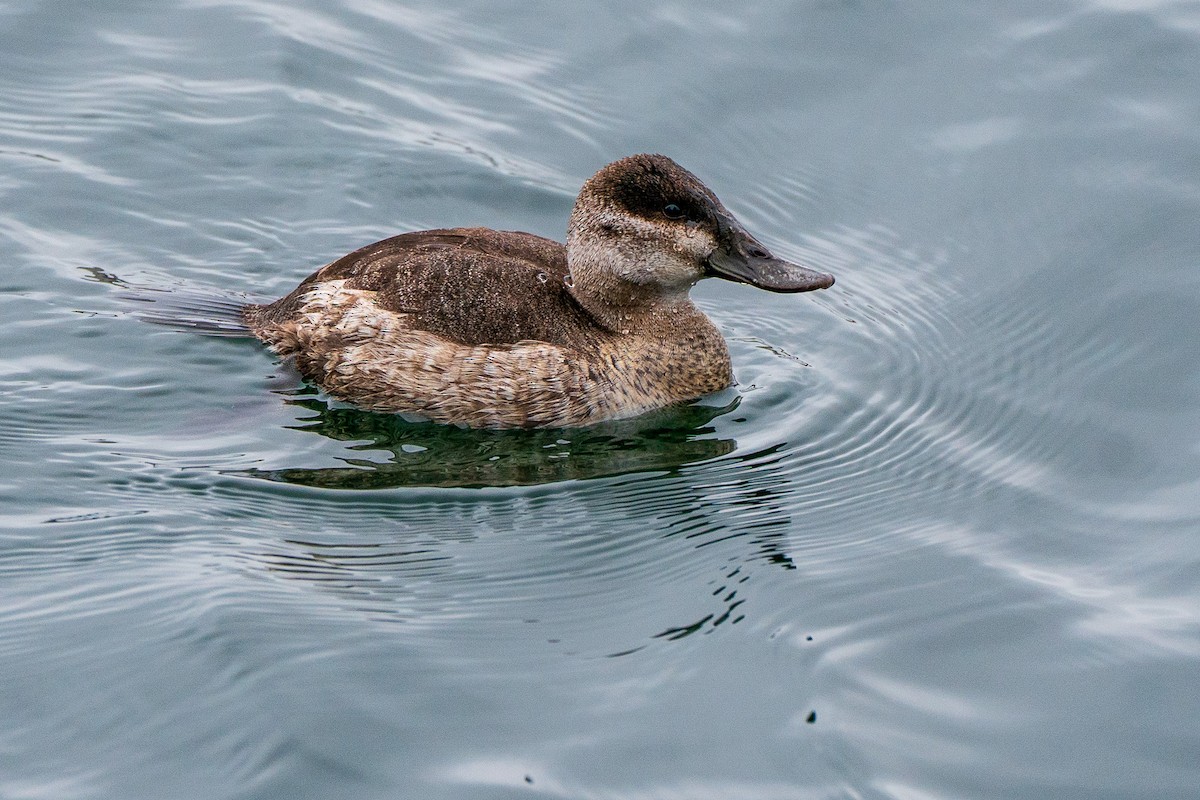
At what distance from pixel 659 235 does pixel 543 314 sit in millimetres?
641

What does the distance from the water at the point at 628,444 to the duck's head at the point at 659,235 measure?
0.66 m

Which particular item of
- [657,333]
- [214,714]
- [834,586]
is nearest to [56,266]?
[657,333]

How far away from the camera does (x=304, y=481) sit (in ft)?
21.3

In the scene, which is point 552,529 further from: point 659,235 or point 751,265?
point 751,265

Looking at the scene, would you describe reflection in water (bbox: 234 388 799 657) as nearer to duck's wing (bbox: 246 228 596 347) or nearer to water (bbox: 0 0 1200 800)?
water (bbox: 0 0 1200 800)

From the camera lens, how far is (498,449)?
697 centimetres

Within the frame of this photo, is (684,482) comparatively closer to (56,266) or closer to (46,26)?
(56,266)

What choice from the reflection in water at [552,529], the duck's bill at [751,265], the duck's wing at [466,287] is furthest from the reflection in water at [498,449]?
the duck's bill at [751,265]

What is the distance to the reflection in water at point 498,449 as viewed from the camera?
659cm

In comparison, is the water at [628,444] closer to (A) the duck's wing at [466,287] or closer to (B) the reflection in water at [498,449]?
(B) the reflection in water at [498,449]

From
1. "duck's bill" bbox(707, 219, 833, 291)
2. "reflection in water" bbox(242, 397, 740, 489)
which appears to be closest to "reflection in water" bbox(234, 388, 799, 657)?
"reflection in water" bbox(242, 397, 740, 489)

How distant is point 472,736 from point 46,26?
23.4 ft

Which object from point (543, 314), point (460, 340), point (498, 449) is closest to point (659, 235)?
point (543, 314)

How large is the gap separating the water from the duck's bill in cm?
60
